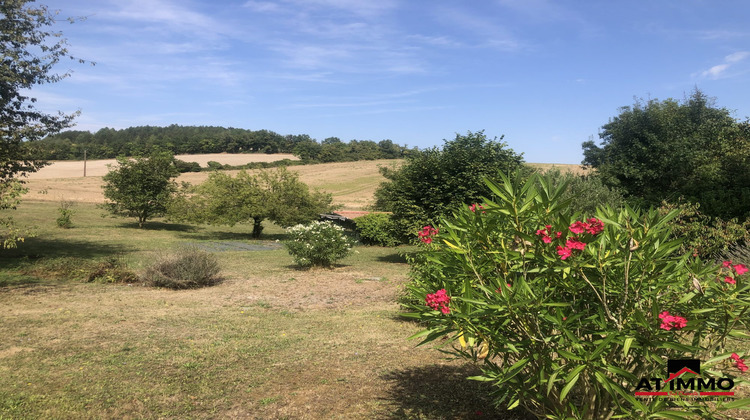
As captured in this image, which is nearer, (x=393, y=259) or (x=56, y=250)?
(x=56, y=250)

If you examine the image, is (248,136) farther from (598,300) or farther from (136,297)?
(598,300)

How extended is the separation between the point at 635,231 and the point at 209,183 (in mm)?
23477

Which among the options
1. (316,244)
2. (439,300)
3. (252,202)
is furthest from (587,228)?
(252,202)

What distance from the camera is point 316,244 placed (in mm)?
12688

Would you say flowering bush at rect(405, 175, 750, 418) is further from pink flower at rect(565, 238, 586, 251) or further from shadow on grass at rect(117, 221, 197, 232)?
shadow on grass at rect(117, 221, 197, 232)

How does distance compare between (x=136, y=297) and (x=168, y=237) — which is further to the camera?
(x=168, y=237)

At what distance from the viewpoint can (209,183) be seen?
23734 millimetres

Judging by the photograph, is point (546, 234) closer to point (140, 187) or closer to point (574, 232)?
point (574, 232)

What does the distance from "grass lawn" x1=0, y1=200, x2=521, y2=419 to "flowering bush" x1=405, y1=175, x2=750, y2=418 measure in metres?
1.59

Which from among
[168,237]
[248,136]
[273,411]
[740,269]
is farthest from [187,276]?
[248,136]

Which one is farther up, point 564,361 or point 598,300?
point 598,300

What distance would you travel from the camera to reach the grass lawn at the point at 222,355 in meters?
4.10

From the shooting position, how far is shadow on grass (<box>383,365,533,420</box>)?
3908 mm

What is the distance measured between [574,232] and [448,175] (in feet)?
43.9
